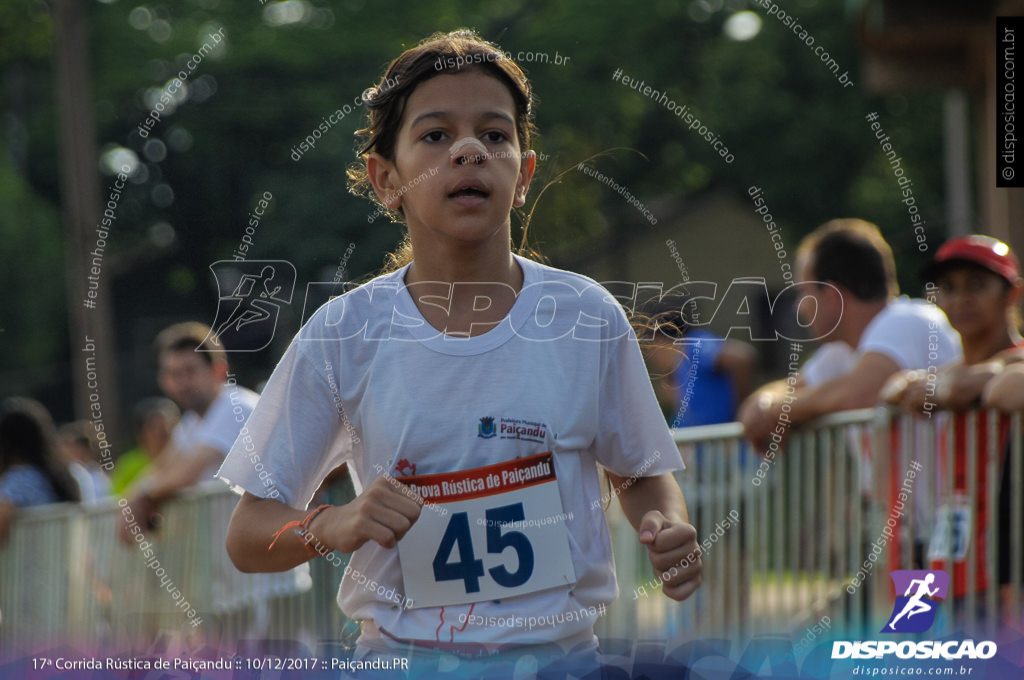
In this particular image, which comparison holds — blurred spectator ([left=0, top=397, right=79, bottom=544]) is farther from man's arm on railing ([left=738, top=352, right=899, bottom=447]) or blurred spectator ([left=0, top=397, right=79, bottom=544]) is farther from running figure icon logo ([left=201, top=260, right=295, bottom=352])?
man's arm on railing ([left=738, top=352, right=899, bottom=447])

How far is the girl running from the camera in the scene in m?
1.91

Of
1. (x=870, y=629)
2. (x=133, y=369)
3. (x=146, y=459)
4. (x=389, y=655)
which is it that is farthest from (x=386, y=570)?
(x=133, y=369)

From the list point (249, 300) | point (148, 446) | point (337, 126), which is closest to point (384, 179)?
point (249, 300)

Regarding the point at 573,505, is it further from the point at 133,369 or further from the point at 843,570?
the point at 133,369

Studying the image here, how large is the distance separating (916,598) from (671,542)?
6.73 ft

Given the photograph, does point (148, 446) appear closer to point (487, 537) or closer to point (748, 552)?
point (748, 552)

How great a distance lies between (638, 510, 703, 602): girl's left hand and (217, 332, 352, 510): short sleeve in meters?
0.56

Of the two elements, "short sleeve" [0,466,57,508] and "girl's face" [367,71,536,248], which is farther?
"short sleeve" [0,466,57,508]

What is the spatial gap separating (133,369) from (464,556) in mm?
22547

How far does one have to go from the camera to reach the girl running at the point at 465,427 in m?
1.91

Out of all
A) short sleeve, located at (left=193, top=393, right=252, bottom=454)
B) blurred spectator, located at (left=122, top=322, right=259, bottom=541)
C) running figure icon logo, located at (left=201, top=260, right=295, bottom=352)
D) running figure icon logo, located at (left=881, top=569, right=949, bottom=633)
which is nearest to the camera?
running figure icon logo, located at (left=201, top=260, right=295, bottom=352)

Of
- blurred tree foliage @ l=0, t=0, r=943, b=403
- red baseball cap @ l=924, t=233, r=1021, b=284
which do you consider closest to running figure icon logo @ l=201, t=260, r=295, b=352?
blurred tree foliage @ l=0, t=0, r=943, b=403

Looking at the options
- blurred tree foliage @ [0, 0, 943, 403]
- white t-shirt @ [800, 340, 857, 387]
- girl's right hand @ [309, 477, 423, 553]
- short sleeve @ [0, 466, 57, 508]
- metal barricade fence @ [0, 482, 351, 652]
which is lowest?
metal barricade fence @ [0, 482, 351, 652]

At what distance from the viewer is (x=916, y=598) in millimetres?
3580
